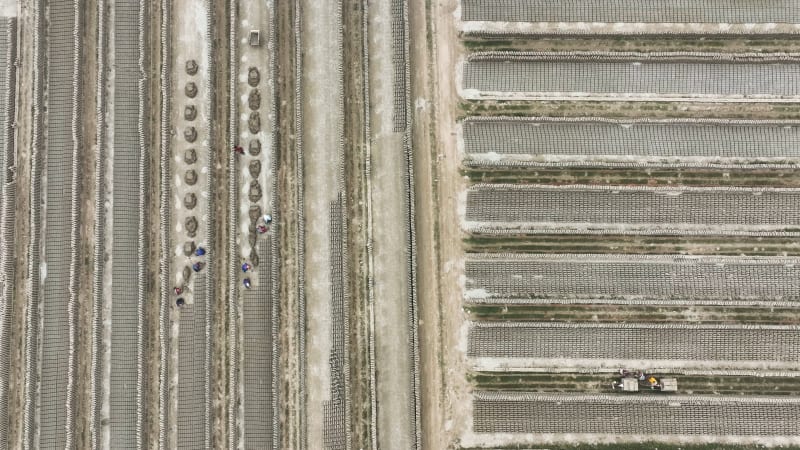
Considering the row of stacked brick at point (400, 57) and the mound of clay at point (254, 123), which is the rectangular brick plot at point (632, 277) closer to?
the row of stacked brick at point (400, 57)

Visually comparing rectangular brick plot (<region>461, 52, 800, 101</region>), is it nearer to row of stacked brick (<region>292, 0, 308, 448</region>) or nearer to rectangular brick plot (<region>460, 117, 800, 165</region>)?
rectangular brick plot (<region>460, 117, 800, 165</region>)

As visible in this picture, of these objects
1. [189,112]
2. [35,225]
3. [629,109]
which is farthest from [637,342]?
[35,225]

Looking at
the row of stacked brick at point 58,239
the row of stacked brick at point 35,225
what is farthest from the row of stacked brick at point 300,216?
the row of stacked brick at point 35,225

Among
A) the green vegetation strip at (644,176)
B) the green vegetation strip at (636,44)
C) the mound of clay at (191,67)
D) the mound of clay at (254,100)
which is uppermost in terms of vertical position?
the green vegetation strip at (636,44)

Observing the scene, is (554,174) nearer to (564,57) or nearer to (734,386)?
(564,57)

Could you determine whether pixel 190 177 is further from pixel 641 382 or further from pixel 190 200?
pixel 641 382

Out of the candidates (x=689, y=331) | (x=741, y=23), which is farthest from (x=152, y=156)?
(x=741, y=23)
